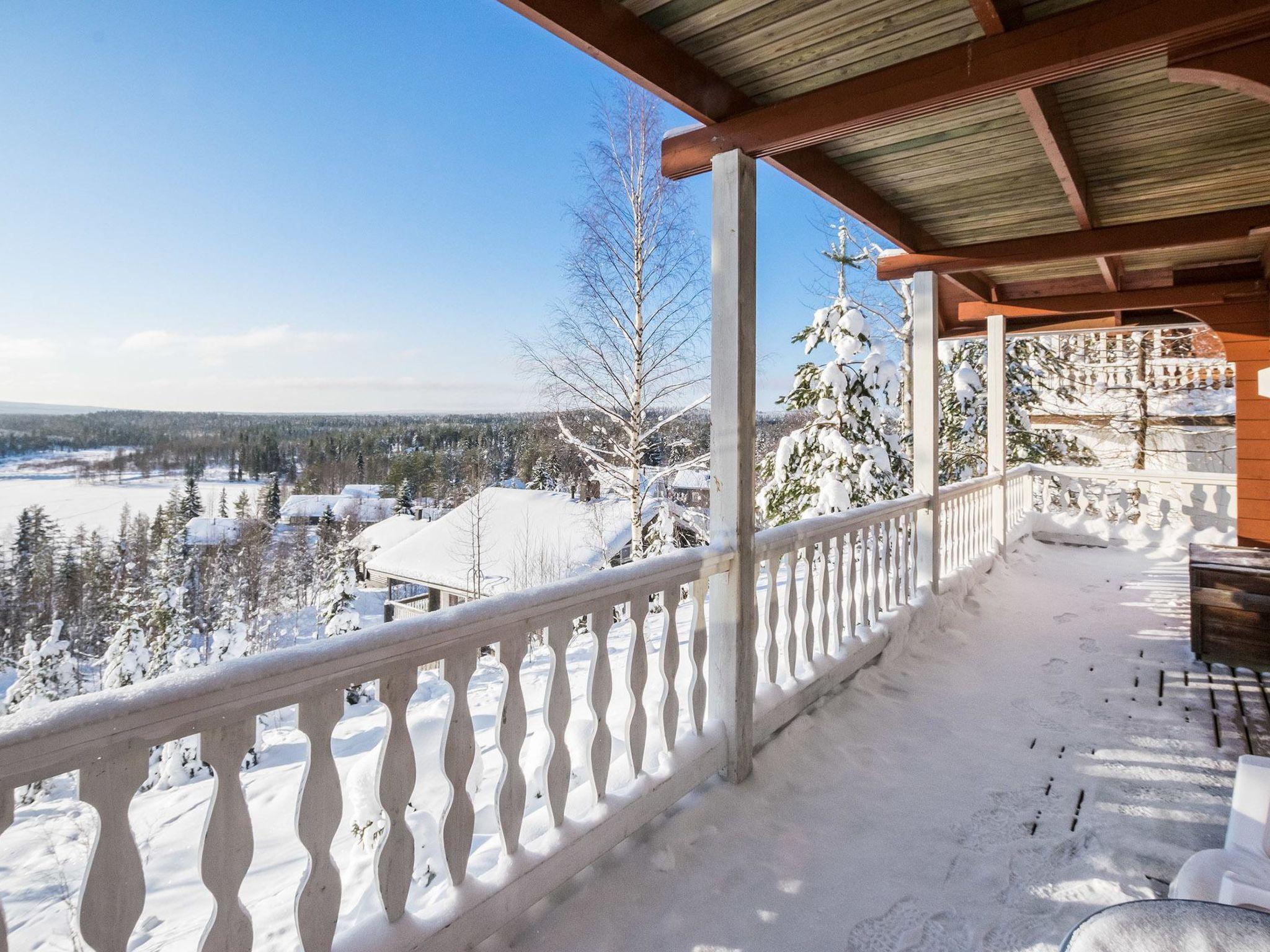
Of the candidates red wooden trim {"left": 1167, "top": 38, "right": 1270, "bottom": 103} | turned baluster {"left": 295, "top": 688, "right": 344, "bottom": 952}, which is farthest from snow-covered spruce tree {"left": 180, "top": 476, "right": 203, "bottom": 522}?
red wooden trim {"left": 1167, "top": 38, "right": 1270, "bottom": 103}

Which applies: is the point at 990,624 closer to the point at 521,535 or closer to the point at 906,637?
the point at 906,637

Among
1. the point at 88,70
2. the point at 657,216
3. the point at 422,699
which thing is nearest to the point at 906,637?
the point at 422,699

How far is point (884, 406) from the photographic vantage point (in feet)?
26.9

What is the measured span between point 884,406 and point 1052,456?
16.7ft

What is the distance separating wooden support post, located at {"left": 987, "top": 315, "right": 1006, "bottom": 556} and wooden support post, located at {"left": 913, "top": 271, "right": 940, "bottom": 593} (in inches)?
75.0

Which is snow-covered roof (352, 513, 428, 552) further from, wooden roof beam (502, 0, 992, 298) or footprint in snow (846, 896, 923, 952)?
footprint in snow (846, 896, 923, 952)

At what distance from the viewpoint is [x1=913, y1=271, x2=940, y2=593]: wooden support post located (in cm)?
450

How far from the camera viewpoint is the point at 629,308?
10008 millimetres

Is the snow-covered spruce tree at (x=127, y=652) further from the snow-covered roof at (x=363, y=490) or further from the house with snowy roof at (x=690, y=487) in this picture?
the house with snowy roof at (x=690, y=487)

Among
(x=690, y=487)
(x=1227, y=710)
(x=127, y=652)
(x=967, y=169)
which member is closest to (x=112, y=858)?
(x=967, y=169)

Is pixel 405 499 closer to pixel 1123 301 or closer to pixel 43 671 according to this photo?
pixel 43 671

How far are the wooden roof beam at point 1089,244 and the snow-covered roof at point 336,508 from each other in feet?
58.1

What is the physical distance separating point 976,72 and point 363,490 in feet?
65.5

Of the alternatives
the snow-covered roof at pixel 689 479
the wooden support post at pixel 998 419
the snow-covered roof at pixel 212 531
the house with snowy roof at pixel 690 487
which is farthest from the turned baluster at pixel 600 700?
the snow-covered roof at pixel 212 531
